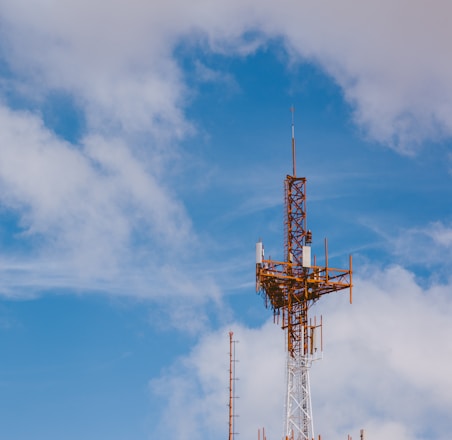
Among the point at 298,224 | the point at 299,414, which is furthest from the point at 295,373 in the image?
the point at 298,224

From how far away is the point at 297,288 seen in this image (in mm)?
168875

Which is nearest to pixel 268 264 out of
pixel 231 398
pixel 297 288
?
pixel 297 288

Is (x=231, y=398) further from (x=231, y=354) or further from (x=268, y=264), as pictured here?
(x=268, y=264)

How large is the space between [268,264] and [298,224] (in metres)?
7.54

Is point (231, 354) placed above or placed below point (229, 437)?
above

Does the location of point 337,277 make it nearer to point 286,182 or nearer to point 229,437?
point 286,182

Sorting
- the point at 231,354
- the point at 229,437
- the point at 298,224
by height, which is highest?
the point at 298,224

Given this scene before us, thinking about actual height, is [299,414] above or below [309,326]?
below

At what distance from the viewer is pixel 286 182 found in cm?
17288

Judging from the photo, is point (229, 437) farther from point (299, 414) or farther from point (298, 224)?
point (298, 224)

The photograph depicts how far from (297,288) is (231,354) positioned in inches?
499

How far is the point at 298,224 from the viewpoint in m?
172

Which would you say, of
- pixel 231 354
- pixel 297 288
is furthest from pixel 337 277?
pixel 231 354

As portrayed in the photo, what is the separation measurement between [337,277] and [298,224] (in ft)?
28.2
